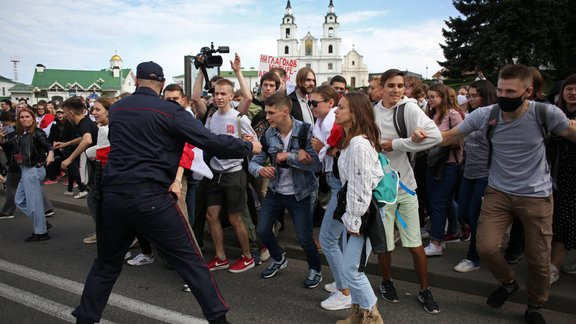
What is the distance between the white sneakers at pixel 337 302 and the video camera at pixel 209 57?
330 cm

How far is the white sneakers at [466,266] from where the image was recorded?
416cm

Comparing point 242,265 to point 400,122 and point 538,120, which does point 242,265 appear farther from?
point 538,120

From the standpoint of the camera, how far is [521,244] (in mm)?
4434

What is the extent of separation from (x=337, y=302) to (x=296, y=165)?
1323 millimetres

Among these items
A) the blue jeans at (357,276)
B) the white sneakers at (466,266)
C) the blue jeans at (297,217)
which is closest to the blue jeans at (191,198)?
the blue jeans at (297,217)

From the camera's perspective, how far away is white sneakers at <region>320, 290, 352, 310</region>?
12.1 feet

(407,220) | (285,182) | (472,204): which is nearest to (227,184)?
(285,182)

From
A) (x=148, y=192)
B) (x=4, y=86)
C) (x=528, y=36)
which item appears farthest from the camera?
(x=4, y=86)

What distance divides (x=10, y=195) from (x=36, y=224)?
1572 mm

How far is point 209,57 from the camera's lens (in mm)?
5488

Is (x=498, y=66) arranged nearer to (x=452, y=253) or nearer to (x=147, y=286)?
(x=452, y=253)

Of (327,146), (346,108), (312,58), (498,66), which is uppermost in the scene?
(312,58)

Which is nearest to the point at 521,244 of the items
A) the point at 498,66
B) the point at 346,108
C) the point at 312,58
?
the point at 346,108

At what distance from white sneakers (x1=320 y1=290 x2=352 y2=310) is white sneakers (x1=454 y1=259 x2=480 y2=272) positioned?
4.16ft
